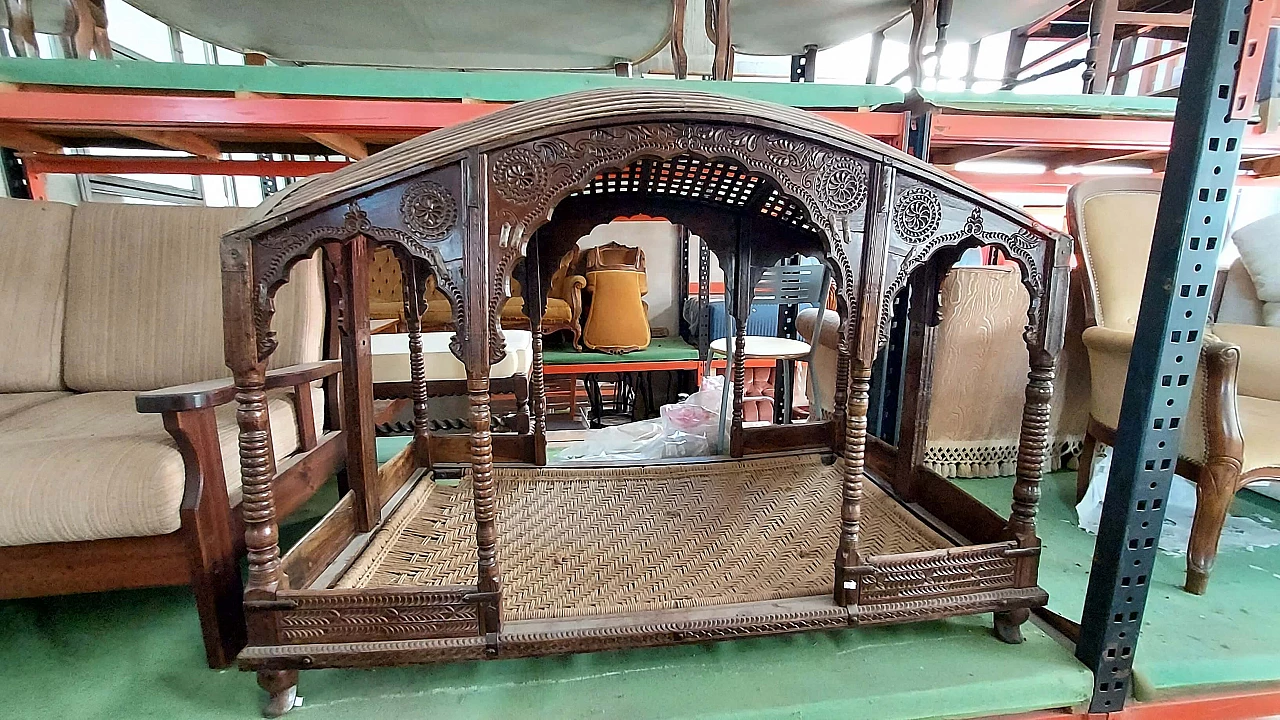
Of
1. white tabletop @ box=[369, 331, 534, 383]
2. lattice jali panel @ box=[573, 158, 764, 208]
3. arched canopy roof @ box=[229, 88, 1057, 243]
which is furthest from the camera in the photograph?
white tabletop @ box=[369, 331, 534, 383]

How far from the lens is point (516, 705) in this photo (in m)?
1.12

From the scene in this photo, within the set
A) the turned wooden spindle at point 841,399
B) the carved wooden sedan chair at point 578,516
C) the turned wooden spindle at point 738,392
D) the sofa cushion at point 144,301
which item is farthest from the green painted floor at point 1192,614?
the sofa cushion at point 144,301

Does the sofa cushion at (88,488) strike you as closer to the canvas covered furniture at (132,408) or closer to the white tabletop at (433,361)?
the canvas covered furniture at (132,408)

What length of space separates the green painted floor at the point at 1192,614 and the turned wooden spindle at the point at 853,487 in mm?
686

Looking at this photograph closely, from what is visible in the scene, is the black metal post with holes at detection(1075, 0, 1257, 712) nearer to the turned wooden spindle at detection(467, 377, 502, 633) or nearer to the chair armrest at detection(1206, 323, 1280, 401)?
the chair armrest at detection(1206, 323, 1280, 401)

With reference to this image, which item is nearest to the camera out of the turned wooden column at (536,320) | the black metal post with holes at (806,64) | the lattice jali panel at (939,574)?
the lattice jali panel at (939,574)

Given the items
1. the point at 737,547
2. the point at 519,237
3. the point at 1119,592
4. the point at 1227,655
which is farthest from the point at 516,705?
the point at 1227,655

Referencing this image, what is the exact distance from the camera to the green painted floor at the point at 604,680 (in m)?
1.11

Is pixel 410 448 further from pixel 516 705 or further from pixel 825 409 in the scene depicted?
pixel 825 409

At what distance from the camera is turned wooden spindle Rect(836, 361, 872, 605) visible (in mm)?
1158

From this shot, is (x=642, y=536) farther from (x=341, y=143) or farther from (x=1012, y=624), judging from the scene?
(x=341, y=143)

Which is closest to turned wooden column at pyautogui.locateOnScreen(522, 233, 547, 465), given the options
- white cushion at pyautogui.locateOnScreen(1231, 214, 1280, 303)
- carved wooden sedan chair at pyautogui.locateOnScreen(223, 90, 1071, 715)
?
carved wooden sedan chair at pyautogui.locateOnScreen(223, 90, 1071, 715)

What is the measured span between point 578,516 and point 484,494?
739 mm

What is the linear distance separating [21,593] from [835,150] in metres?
1.98
